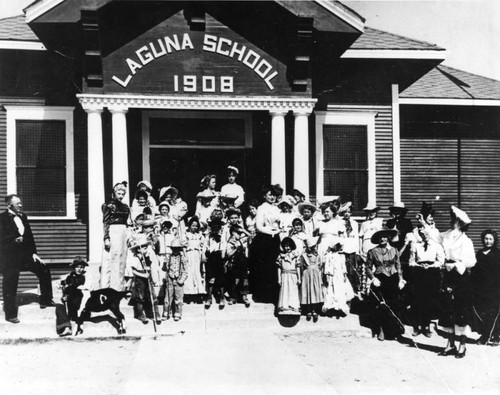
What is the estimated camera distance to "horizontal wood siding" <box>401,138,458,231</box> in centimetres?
1366

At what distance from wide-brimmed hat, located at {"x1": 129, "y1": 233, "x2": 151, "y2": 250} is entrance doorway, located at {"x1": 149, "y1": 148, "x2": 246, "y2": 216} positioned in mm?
3577

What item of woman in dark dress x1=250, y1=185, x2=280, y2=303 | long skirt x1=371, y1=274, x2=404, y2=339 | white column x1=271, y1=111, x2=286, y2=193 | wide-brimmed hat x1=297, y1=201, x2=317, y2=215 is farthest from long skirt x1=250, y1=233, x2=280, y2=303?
white column x1=271, y1=111, x2=286, y2=193

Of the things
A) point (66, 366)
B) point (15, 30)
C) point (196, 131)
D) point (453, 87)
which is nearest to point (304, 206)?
point (196, 131)

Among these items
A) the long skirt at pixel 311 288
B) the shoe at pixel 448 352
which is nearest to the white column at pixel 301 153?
the long skirt at pixel 311 288

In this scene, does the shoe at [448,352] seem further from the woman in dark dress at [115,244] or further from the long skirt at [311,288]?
the woman in dark dress at [115,244]

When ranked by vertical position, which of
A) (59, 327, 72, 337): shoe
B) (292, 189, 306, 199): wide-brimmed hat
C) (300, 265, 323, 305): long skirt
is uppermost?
(292, 189, 306, 199): wide-brimmed hat

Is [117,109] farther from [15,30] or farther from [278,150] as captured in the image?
[15,30]

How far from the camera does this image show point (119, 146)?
1009 centimetres

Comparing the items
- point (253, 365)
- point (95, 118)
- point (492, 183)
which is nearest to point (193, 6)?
point (95, 118)

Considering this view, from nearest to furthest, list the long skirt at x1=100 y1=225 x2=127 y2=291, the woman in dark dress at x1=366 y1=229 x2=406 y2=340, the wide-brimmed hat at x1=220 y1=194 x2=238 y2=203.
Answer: the long skirt at x1=100 y1=225 x2=127 y2=291 < the woman in dark dress at x1=366 y1=229 x2=406 y2=340 < the wide-brimmed hat at x1=220 y1=194 x2=238 y2=203

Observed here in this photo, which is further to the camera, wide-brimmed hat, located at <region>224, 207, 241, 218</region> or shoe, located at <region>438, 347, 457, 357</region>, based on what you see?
wide-brimmed hat, located at <region>224, 207, 241, 218</region>

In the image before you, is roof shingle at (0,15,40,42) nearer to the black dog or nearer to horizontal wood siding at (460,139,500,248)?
the black dog

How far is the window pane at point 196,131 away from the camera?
12.1 meters

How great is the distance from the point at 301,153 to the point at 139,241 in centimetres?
367
